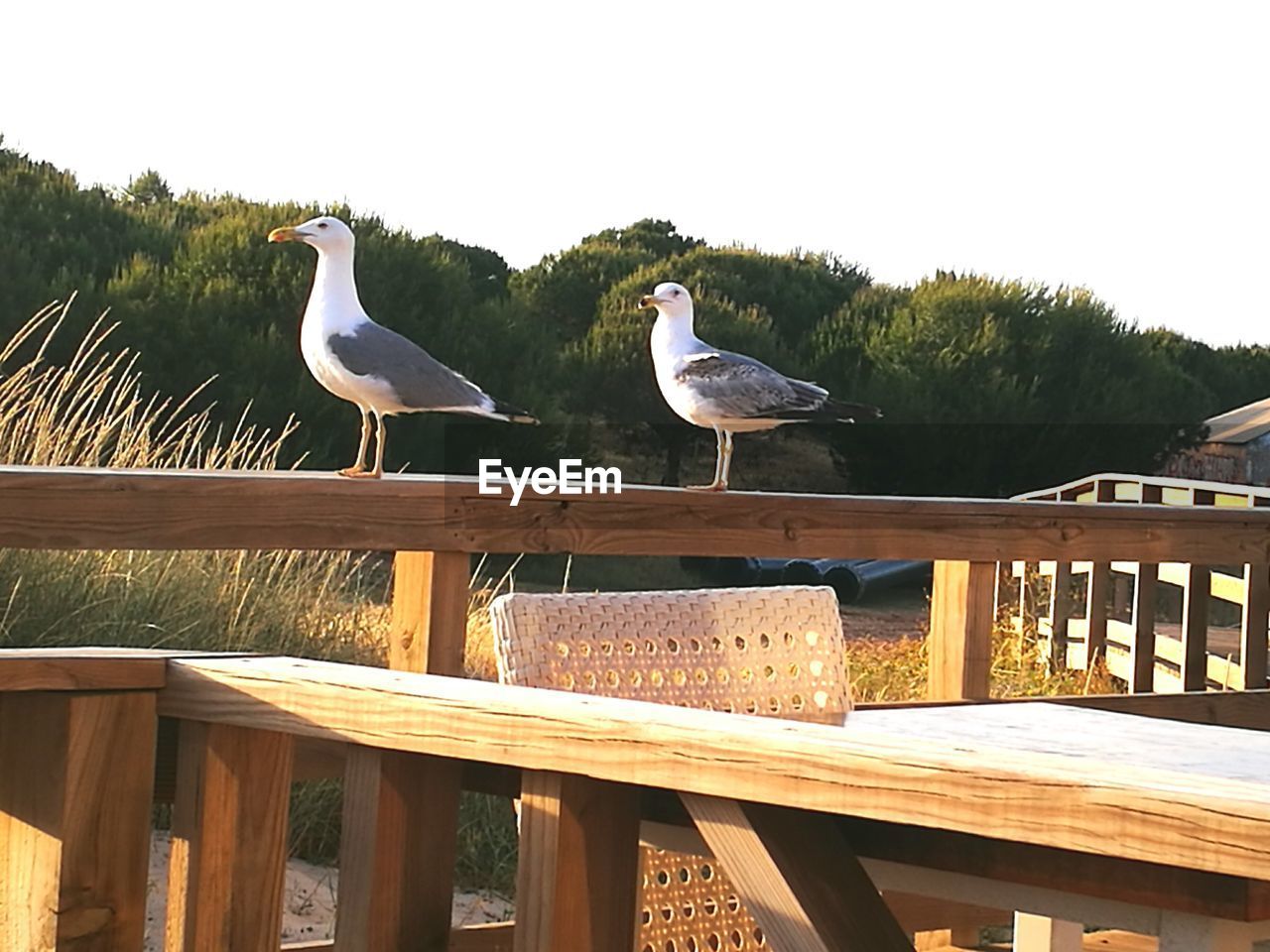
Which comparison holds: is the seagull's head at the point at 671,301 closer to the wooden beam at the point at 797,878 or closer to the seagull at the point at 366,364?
the seagull at the point at 366,364

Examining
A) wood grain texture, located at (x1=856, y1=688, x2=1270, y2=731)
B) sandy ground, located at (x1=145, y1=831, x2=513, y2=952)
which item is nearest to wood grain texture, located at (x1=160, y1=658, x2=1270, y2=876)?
wood grain texture, located at (x1=856, y1=688, x2=1270, y2=731)

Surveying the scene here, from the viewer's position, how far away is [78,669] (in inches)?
51.1

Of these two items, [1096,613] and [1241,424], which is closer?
[1096,613]

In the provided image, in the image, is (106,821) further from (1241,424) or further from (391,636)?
(1241,424)

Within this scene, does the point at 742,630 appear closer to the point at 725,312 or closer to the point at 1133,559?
the point at 1133,559

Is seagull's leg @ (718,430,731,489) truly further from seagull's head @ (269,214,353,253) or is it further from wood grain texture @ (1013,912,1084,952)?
wood grain texture @ (1013,912,1084,952)

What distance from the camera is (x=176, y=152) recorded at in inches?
786

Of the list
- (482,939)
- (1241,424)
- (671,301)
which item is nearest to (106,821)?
(482,939)

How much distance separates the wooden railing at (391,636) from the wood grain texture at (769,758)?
0.02 meters

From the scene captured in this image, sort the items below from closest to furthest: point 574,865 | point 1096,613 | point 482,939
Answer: point 574,865
point 482,939
point 1096,613

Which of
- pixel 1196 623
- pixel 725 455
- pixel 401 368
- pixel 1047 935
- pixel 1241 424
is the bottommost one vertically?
pixel 1047 935

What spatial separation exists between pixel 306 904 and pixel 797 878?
265cm

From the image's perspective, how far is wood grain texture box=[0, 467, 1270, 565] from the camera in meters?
2.42

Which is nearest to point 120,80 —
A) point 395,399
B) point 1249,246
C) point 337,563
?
point 1249,246
